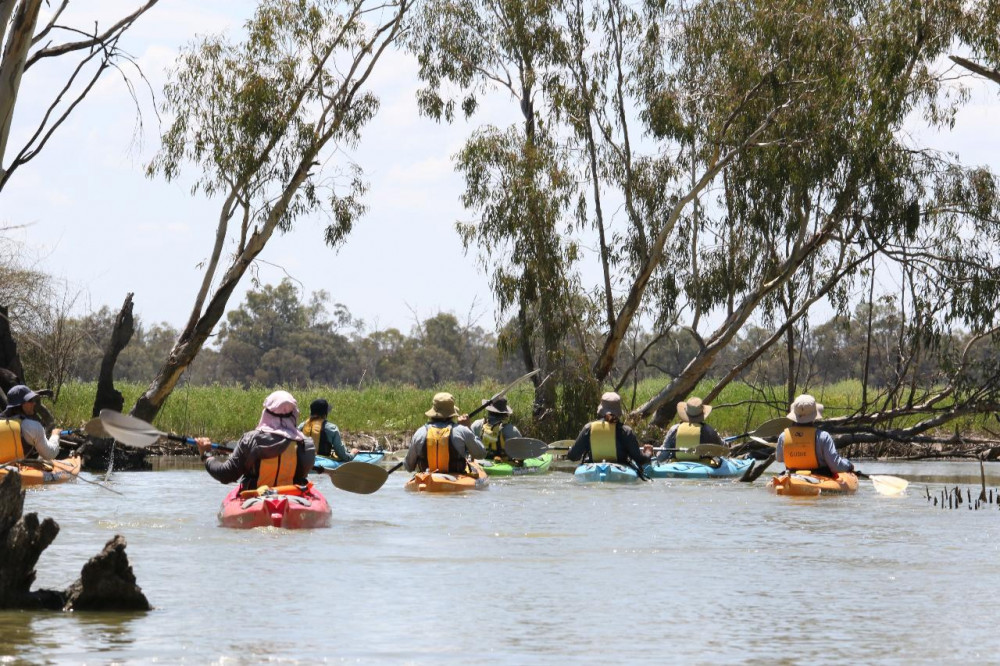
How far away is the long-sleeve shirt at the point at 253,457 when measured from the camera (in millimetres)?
11602

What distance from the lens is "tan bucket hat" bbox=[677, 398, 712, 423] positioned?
19766mm

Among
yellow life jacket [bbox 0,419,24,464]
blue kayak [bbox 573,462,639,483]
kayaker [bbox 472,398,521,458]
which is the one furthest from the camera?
kayaker [bbox 472,398,521,458]

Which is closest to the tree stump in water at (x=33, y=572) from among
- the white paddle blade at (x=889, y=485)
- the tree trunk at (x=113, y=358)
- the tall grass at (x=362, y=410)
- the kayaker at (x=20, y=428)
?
the kayaker at (x=20, y=428)

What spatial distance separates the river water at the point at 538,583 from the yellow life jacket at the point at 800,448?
52 centimetres

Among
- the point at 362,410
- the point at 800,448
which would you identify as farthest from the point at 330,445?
the point at 362,410

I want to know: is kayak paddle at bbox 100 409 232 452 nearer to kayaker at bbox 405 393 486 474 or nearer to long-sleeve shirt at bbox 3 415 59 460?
long-sleeve shirt at bbox 3 415 59 460

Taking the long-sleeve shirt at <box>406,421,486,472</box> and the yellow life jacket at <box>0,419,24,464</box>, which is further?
the long-sleeve shirt at <box>406,421,486,472</box>

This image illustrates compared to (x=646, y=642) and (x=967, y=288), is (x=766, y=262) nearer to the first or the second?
(x=967, y=288)

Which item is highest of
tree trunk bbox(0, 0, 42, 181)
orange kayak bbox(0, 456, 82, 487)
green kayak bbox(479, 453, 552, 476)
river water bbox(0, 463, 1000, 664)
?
tree trunk bbox(0, 0, 42, 181)

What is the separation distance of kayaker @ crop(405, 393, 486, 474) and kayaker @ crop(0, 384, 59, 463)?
4053 millimetres

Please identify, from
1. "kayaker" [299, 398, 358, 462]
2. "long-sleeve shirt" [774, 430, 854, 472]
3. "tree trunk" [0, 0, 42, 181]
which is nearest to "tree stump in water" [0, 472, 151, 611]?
"tree trunk" [0, 0, 42, 181]

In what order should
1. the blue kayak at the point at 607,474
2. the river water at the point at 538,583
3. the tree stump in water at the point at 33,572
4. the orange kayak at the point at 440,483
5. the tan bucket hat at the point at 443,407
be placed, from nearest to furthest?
1. the river water at the point at 538,583
2. the tree stump in water at the point at 33,572
3. the orange kayak at the point at 440,483
4. the tan bucket hat at the point at 443,407
5. the blue kayak at the point at 607,474

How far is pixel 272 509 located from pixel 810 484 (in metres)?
6.55

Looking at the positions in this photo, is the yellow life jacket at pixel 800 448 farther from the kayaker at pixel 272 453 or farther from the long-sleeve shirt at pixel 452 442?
the kayaker at pixel 272 453
